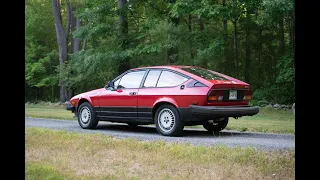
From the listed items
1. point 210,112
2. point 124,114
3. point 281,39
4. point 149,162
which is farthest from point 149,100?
point 281,39

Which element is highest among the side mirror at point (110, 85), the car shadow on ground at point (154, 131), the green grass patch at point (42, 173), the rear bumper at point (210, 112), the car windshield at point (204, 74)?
the car windshield at point (204, 74)

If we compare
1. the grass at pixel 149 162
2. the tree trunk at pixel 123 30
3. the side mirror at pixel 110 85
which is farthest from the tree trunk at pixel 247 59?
the grass at pixel 149 162

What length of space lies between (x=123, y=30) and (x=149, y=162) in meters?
4.17

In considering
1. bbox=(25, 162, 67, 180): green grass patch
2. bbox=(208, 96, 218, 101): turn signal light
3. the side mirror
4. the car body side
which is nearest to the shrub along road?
the car body side

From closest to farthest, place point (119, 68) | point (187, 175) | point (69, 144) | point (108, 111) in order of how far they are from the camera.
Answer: point (187, 175) < point (69, 144) < point (108, 111) < point (119, 68)

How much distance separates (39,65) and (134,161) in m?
4.46

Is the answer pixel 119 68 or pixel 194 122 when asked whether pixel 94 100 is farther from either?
pixel 194 122

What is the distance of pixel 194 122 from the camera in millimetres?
4270

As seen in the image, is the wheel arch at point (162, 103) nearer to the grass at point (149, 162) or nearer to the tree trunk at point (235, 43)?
the grass at point (149, 162)

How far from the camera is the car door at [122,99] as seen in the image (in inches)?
182
